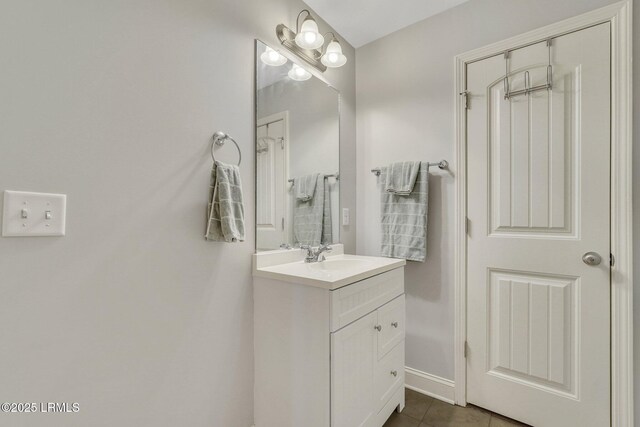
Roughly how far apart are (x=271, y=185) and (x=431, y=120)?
110cm

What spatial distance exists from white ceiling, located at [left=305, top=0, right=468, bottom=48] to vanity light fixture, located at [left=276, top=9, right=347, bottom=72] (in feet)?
0.63

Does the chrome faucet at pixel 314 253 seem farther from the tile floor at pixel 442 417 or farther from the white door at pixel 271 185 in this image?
the tile floor at pixel 442 417

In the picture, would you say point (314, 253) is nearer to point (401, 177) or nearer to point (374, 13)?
point (401, 177)

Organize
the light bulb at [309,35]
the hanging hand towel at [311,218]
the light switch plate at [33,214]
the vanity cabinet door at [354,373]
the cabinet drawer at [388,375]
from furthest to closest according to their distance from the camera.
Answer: the hanging hand towel at [311,218] < the light bulb at [309,35] < the cabinet drawer at [388,375] < the vanity cabinet door at [354,373] < the light switch plate at [33,214]

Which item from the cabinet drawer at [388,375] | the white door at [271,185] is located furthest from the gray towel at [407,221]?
the white door at [271,185]

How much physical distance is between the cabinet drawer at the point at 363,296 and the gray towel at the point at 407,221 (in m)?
0.22

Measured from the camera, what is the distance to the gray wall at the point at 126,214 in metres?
0.78

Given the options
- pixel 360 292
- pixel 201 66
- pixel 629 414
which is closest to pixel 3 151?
pixel 201 66

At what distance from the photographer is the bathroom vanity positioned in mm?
1150

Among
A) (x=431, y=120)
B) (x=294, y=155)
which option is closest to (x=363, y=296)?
(x=294, y=155)

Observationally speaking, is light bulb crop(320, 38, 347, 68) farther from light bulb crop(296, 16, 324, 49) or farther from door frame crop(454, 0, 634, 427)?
door frame crop(454, 0, 634, 427)

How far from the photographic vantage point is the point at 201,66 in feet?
3.89

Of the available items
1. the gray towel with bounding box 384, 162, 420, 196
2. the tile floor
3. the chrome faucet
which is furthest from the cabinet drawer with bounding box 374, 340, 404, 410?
the gray towel with bounding box 384, 162, 420, 196

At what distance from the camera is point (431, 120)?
1.82 meters
